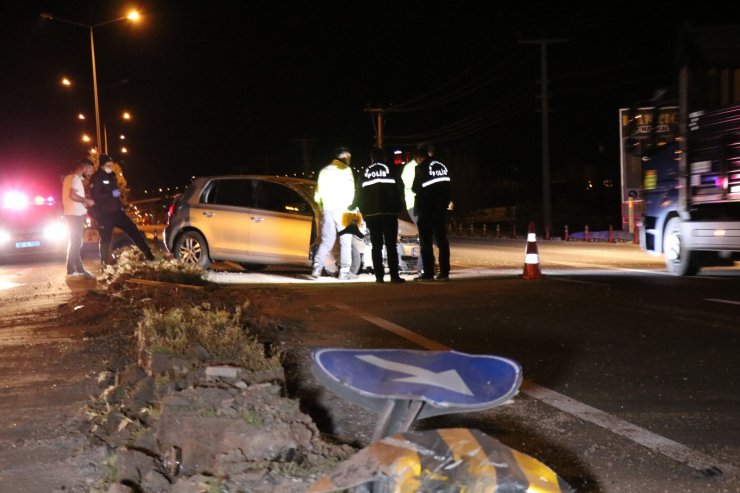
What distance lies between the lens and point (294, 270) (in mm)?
15141

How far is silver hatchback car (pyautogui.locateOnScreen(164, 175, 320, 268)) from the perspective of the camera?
13.1m

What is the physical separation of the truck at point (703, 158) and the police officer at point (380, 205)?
4.37m

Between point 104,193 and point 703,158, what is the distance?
907cm

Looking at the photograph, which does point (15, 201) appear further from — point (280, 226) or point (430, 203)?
point (430, 203)

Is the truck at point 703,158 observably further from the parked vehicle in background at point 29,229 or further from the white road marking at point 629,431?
the parked vehicle in background at point 29,229

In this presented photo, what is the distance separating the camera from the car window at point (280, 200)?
13.3 meters

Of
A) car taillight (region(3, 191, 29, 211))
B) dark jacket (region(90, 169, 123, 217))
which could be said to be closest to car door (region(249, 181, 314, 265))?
dark jacket (region(90, 169, 123, 217))

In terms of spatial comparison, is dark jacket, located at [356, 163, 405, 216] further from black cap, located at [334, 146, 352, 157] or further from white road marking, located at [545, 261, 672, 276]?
white road marking, located at [545, 261, 672, 276]

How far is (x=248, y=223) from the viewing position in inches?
529

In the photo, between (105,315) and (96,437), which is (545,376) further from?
(105,315)

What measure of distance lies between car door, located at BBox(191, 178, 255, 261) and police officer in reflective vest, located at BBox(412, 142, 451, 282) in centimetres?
308

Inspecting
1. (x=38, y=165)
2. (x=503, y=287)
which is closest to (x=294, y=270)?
(x=503, y=287)

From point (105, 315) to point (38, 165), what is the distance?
1918 inches

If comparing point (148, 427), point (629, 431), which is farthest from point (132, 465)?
point (629, 431)
